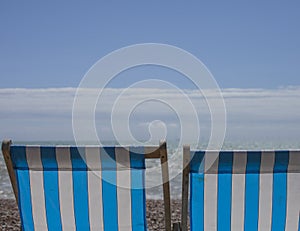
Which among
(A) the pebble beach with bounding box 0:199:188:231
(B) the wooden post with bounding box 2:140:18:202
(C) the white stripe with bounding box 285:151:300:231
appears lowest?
(A) the pebble beach with bounding box 0:199:188:231

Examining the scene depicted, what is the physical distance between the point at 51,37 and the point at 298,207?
7707 millimetres

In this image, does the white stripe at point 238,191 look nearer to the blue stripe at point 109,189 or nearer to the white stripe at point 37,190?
the blue stripe at point 109,189

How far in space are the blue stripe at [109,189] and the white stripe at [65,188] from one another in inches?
6.0

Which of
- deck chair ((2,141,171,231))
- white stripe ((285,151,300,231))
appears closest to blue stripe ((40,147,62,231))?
deck chair ((2,141,171,231))

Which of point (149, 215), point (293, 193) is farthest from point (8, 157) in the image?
point (149, 215)

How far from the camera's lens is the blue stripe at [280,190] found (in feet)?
6.74

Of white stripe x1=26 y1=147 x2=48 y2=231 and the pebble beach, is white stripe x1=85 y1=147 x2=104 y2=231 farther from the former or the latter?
the pebble beach

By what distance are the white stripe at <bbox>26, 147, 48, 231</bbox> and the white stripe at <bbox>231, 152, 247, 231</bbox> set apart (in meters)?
0.88

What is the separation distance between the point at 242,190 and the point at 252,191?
5 cm

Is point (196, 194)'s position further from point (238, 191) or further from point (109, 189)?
point (109, 189)

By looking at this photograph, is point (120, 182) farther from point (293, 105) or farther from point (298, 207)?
point (293, 105)

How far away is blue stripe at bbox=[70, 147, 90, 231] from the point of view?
207 cm

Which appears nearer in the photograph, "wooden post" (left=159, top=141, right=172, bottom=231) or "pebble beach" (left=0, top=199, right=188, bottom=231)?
"wooden post" (left=159, top=141, right=172, bottom=231)

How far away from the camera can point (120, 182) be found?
6.92 ft
